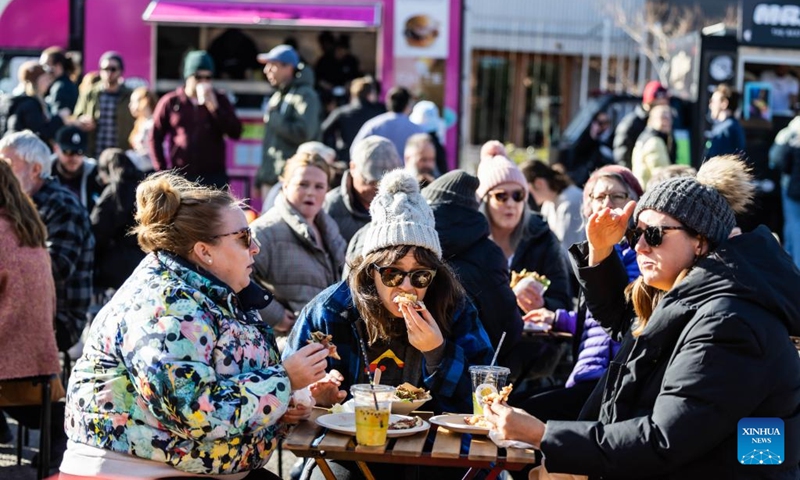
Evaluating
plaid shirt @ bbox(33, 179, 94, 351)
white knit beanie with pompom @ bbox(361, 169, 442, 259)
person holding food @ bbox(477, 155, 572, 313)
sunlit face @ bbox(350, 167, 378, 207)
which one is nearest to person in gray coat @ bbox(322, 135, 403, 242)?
sunlit face @ bbox(350, 167, 378, 207)

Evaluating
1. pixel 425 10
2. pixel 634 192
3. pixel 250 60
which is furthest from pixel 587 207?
pixel 250 60

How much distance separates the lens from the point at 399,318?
4156mm

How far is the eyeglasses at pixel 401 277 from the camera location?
4.08m

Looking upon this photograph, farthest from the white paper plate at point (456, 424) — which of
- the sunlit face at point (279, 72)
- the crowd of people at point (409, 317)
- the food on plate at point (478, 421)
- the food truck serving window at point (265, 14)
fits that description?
the food truck serving window at point (265, 14)

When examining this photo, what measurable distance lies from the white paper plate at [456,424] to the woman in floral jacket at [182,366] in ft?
1.46

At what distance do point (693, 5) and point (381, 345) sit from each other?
75.3 feet

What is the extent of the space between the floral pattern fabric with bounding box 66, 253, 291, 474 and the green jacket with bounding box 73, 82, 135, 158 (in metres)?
8.91

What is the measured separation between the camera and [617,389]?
134 inches

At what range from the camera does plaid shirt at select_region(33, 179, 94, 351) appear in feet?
20.2

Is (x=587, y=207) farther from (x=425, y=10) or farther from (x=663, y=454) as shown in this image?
(x=425, y=10)

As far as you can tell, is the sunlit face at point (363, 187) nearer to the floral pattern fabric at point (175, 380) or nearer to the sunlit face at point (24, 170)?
the sunlit face at point (24, 170)

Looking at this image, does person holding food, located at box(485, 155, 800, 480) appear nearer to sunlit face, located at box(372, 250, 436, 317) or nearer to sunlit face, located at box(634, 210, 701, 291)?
sunlit face, located at box(634, 210, 701, 291)

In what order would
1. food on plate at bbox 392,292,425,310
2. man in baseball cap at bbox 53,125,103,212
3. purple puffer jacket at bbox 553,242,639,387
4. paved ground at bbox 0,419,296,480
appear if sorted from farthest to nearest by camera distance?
man in baseball cap at bbox 53,125,103,212, paved ground at bbox 0,419,296,480, purple puffer jacket at bbox 553,242,639,387, food on plate at bbox 392,292,425,310

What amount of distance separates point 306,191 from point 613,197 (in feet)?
5.55
